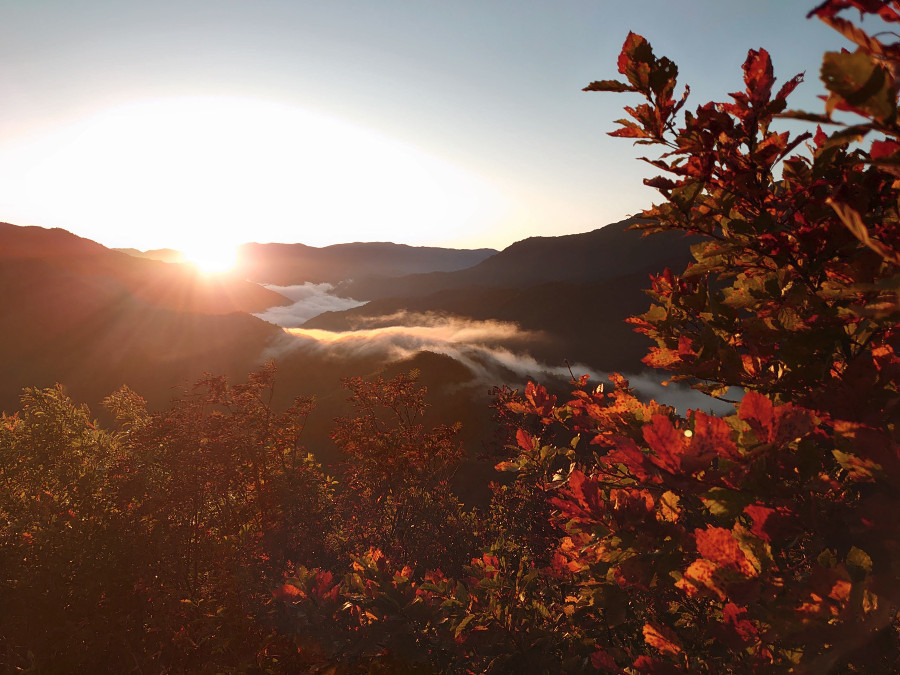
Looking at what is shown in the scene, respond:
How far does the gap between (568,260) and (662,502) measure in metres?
107

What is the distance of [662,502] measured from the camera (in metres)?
2.09

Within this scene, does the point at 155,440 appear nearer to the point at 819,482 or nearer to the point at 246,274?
the point at 819,482

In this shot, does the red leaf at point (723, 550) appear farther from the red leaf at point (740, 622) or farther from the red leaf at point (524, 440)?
the red leaf at point (524, 440)

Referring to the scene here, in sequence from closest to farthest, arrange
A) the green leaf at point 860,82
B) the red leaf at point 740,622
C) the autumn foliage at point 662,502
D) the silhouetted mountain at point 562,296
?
the green leaf at point 860,82, the autumn foliage at point 662,502, the red leaf at point 740,622, the silhouetted mountain at point 562,296

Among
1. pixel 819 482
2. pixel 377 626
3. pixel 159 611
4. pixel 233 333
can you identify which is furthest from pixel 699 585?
pixel 233 333

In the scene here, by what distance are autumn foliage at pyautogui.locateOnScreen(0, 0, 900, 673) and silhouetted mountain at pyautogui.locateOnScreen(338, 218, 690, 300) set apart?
7582cm

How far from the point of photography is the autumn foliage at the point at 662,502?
1304 mm

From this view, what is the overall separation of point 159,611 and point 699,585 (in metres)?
6.97

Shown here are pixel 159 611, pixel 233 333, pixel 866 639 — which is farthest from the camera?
pixel 233 333

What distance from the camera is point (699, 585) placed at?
4.87ft

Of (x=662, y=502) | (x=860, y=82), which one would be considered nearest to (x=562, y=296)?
(x=662, y=502)

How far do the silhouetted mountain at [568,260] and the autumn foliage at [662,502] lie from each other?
7582 cm

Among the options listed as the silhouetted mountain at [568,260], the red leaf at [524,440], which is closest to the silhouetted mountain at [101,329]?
the red leaf at [524,440]

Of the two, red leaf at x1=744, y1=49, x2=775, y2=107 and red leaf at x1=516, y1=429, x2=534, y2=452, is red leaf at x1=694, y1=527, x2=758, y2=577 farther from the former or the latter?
red leaf at x1=516, y1=429, x2=534, y2=452
